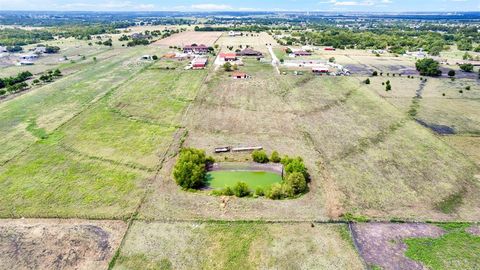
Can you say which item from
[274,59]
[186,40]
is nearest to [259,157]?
[274,59]

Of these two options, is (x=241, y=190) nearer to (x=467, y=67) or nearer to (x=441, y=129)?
(x=441, y=129)

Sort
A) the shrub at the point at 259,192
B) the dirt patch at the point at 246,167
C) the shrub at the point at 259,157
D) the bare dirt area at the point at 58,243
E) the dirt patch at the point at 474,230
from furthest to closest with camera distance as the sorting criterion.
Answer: the shrub at the point at 259,157 < the dirt patch at the point at 246,167 < the shrub at the point at 259,192 < the dirt patch at the point at 474,230 < the bare dirt area at the point at 58,243

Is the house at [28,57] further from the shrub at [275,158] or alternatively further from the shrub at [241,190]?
the shrub at [241,190]

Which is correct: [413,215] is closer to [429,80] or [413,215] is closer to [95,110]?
[95,110]

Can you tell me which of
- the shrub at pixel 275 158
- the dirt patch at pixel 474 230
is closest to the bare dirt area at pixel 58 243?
the shrub at pixel 275 158

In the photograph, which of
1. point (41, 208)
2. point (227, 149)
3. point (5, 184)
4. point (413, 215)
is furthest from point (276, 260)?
point (5, 184)
